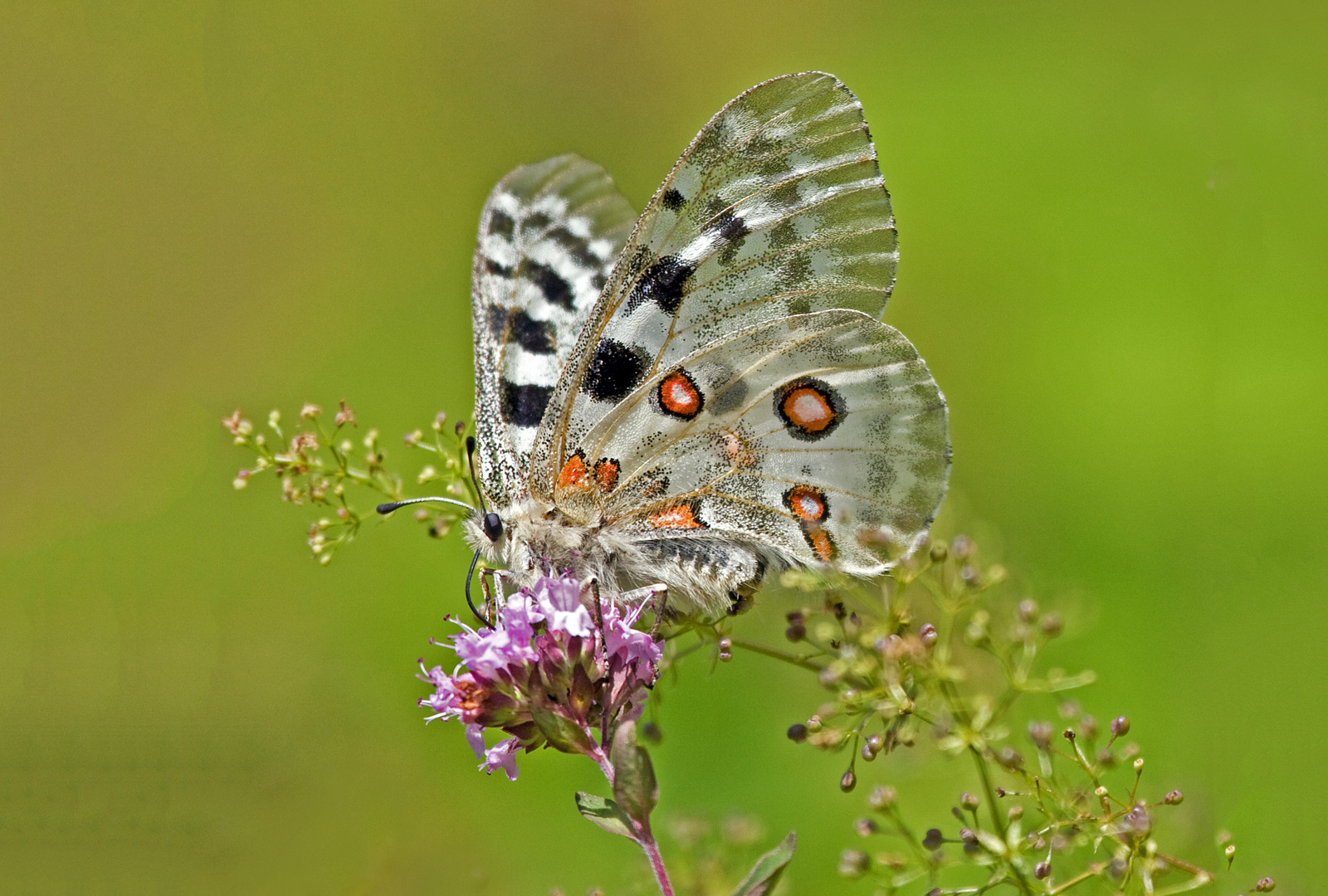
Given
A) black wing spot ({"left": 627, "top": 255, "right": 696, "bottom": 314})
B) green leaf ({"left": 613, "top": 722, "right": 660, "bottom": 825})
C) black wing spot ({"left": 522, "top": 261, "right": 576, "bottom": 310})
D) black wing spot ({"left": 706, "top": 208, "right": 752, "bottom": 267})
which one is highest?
black wing spot ({"left": 522, "top": 261, "right": 576, "bottom": 310})

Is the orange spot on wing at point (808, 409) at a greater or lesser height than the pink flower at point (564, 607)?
greater

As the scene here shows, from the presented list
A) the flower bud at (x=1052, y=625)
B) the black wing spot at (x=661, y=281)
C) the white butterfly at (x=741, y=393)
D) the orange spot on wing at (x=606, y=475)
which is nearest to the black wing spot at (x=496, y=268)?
the white butterfly at (x=741, y=393)

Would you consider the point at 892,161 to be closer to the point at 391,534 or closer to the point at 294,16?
the point at 391,534

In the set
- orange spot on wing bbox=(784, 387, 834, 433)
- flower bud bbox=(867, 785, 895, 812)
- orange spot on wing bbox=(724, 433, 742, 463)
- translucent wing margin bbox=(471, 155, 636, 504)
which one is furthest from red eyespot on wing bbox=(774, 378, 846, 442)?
flower bud bbox=(867, 785, 895, 812)

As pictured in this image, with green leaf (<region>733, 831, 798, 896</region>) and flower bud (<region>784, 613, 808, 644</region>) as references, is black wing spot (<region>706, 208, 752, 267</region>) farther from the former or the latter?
green leaf (<region>733, 831, 798, 896</region>)

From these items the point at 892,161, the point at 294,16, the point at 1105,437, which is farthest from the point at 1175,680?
the point at 294,16

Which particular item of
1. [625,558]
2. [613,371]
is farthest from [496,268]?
[625,558]

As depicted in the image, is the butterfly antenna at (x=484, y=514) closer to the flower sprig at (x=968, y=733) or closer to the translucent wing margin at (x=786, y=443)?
the translucent wing margin at (x=786, y=443)
